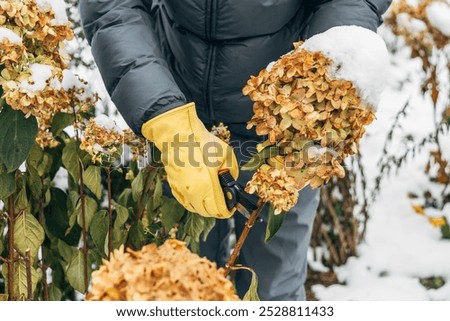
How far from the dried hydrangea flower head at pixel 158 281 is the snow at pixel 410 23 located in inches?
69.1

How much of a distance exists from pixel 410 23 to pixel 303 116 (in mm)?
1492

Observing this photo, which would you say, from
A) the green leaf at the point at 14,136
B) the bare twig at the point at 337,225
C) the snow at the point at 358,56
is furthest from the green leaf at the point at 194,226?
the bare twig at the point at 337,225

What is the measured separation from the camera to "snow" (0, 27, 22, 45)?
1.01 m

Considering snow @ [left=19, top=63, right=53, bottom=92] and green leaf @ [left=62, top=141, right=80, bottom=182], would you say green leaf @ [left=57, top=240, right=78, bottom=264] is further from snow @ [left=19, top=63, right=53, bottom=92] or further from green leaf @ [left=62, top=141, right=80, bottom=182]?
snow @ [left=19, top=63, right=53, bottom=92]

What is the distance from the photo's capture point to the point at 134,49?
128 cm

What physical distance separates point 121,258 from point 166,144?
0.47 metres

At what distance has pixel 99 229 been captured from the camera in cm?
143

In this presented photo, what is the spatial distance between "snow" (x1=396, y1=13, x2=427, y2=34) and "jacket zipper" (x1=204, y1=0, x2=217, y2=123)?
3.55ft

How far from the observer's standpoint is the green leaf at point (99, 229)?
143cm

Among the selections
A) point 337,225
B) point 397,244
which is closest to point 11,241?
point 337,225

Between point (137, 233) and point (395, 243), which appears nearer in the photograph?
point (137, 233)

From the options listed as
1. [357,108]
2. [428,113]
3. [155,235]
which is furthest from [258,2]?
[428,113]

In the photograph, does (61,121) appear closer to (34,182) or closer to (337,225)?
(34,182)

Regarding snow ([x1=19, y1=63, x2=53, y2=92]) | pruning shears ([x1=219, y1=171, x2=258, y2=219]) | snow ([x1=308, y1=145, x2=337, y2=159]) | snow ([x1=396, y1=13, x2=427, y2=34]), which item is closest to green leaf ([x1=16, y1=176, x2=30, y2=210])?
snow ([x1=19, y1=63, x2=53, y2=92])
